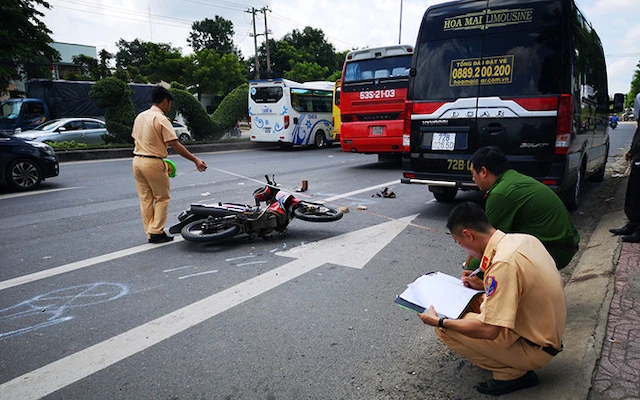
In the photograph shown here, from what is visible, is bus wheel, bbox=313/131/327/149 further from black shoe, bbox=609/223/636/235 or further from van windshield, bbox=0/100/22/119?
black shoe, bbox=609/223/636/235

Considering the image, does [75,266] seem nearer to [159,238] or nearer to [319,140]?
[159,238]

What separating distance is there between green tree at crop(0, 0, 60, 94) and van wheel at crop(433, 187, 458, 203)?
714 inches

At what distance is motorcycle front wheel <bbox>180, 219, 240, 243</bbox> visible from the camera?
4.99m

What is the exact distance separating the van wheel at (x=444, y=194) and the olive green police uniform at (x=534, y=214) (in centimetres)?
431

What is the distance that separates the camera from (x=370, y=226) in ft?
20.1

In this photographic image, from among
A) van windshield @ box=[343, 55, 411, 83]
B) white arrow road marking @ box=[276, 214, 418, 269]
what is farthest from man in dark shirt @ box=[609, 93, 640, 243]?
van windshield @ box=[343, 55, 411, 83]

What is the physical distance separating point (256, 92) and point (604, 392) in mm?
19255

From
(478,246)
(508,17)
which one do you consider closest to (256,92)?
(508,17)

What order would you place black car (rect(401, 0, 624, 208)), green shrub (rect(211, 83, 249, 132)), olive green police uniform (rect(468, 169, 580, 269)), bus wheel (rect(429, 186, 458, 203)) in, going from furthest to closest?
green shrub (rect(211, 83, 249, 132))
bus wheel (rect(429, 186, 458, 203))
black car (rect(401, 0, 624, 208))
olive green police uniform (rect(468, 169, 580, 269))

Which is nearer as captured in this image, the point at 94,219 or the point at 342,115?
the point at 94,219

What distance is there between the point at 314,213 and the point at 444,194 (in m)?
2.78

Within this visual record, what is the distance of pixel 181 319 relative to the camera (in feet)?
11.2

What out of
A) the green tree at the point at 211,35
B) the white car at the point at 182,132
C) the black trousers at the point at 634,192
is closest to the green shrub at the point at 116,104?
the white car at the point at 182,132

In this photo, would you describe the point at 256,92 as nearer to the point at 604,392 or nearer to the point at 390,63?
the point at 390,63
